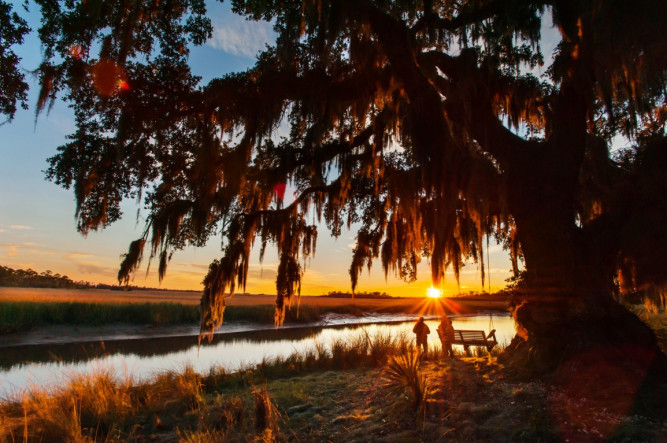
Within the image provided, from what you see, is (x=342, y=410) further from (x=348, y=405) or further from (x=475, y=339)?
(x=475, y=339)

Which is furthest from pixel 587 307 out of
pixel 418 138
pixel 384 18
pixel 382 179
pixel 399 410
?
pixel 384 18

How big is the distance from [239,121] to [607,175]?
301 inches

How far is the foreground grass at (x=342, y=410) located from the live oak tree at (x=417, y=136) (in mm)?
1338

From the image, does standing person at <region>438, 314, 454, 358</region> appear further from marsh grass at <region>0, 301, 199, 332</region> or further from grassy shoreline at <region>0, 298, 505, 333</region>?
marsh grass at <region>0, 301, 199, 332</region>

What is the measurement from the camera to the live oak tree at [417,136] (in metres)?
5.76

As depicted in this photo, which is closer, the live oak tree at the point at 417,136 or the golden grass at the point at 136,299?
the live oak tree at the point at 417,136

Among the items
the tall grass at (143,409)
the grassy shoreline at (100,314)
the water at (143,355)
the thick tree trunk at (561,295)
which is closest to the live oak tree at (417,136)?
the thick tree trunk at (561,295)

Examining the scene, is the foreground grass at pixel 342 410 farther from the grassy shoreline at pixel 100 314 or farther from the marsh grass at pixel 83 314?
the marsh grass at pixel 83 314

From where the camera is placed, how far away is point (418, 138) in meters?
6.69

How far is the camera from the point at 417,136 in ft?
21.9

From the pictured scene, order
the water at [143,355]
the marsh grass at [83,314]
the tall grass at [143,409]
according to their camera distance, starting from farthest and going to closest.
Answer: the marsh grass at [83,314] < the water at [143,355] < the tall grass at [143,409]

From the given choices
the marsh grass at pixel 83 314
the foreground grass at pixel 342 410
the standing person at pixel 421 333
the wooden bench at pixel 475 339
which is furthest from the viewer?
the marsh grass at pixel 83 314

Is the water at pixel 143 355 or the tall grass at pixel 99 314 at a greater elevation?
the tall grass at pixel 99 314

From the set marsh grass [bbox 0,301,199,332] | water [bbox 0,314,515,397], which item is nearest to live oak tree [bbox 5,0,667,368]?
water [bbox 0,314,515,397]
